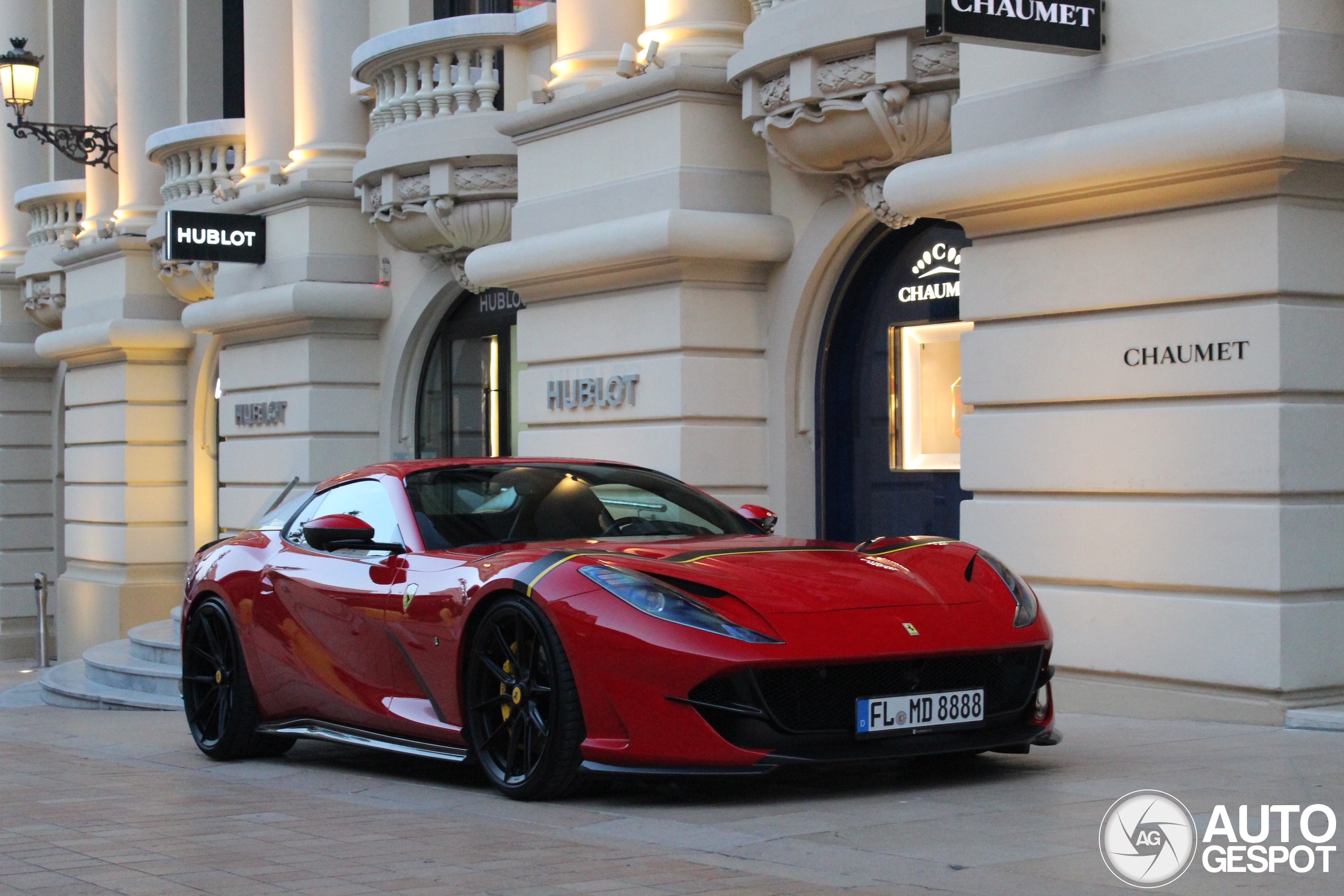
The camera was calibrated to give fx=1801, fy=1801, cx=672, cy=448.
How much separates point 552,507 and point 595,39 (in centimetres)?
750

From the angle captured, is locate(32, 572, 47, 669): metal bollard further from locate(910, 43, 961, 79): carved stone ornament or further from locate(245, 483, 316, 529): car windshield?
locate(910, 43, 961, 79): carved stone ornament

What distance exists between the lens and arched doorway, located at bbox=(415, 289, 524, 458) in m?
17.2

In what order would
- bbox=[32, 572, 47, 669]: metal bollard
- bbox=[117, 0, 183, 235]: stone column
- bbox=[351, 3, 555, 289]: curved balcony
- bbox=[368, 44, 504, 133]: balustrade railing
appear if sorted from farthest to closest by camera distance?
bbox=[32, 572, 47, 669]: metal bollard
bbox=[117, 0, 183, 235]: stone column
bbox=[368, 44, 504, 133]: balustrade railing
bbox=[351, 3, 555, 289]: curved balcony

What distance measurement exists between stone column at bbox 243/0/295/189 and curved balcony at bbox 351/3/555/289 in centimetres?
349

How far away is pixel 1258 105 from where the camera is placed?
314 inches

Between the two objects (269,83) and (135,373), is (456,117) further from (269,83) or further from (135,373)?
(135,373)

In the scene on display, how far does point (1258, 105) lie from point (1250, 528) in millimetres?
1899

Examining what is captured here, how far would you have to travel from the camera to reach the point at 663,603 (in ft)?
19.6

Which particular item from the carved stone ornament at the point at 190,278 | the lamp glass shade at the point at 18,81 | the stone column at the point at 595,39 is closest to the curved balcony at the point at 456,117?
the stone column at the point at 595,39

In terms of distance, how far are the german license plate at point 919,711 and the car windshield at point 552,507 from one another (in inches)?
66.5

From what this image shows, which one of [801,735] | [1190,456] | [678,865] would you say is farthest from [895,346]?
[678,865]

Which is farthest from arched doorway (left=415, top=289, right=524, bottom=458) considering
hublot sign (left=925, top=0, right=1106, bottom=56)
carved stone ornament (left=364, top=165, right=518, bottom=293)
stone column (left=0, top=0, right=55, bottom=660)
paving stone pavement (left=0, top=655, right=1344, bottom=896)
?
stone column (left=0, top=0, right=55, bottom=660)

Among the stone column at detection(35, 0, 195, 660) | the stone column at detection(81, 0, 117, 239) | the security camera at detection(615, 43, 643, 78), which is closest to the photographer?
the security camera at detection(615, 43, 643, 78)

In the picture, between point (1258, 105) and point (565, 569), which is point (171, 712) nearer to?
point (565, 569)
